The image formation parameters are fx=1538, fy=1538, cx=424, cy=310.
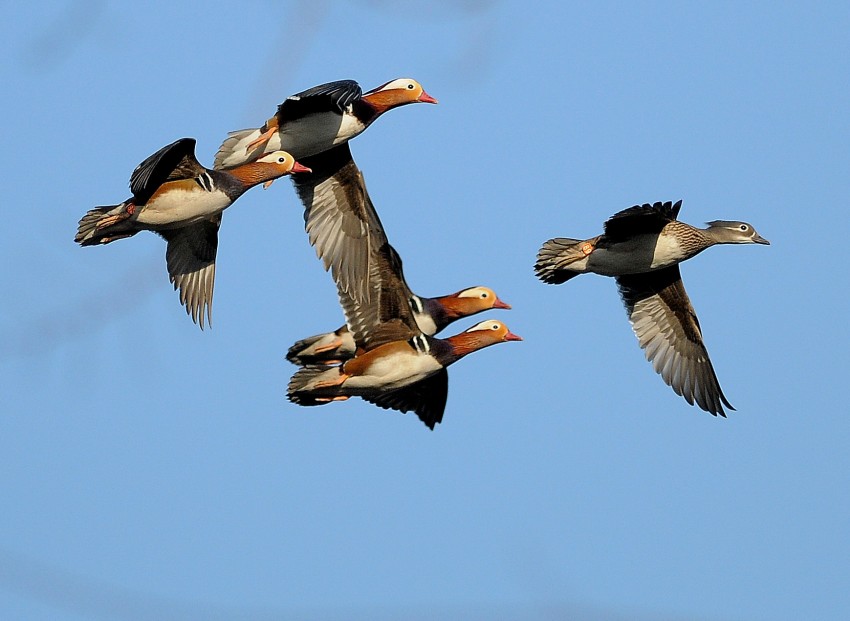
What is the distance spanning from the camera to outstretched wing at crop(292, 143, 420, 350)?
47.4 feet

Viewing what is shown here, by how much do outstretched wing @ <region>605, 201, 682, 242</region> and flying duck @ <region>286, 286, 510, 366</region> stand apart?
1.81 metres

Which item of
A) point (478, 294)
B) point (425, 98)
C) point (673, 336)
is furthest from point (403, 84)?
point (673, 336)

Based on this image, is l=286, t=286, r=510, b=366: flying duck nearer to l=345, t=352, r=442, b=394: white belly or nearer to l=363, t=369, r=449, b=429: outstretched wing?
l=363, t=369, r=449, b=429: outstretched wing

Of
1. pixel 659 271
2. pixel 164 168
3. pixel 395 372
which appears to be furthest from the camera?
pixel 659 271

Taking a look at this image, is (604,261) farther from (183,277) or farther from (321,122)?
(183,277)

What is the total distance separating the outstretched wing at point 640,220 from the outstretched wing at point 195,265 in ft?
12.6

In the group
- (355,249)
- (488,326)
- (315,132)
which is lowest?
(488,326)

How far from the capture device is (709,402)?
16.2 m

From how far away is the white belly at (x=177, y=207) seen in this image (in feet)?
43.5

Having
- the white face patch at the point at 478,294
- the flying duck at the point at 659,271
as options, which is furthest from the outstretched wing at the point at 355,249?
the flying duck at the point at 659,271

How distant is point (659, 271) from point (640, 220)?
182cm

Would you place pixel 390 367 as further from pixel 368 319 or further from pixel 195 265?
pixel 195 265

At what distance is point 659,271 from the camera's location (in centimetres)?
1609

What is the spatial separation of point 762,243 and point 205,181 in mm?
5471
